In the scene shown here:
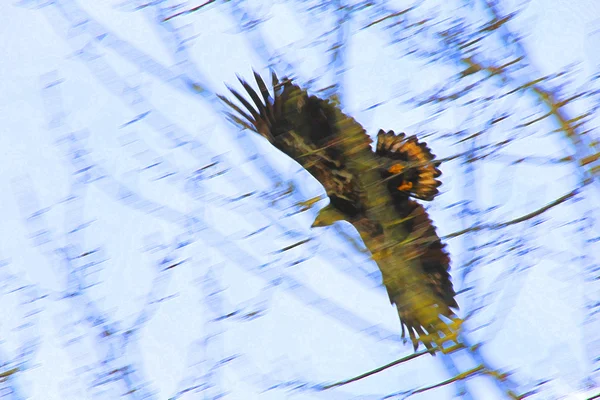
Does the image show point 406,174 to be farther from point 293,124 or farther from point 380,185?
point 380,185

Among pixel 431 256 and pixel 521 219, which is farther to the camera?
pixel 431 256

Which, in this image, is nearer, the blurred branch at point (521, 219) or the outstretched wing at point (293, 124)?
the blurred branch at point (521, 219)

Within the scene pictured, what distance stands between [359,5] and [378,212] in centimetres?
106

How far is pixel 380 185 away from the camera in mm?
3115

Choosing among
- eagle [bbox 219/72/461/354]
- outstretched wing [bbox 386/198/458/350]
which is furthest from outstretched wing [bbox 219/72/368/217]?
outstretched wing [bbox 386/198/458/350]

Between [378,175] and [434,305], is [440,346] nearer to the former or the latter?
[434,305]

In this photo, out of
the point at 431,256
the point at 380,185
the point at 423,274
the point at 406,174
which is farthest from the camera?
the point at 431,256

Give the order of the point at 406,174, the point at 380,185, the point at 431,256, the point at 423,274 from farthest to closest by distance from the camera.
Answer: the point at 431,256, the point at 406,174, the point at 423,274, the point at 380,185

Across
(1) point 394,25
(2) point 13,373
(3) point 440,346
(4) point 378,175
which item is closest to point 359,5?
(1) point 394,25

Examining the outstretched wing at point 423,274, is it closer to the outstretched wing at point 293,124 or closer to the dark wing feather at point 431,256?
the dark wing feather at point 431,256

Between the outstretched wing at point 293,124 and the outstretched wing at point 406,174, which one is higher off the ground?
the outstretched wing at point 293,124

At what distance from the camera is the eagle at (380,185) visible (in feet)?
10.3

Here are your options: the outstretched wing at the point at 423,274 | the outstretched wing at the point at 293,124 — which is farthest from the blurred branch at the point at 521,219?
the outstretched wing at the point at 293,124

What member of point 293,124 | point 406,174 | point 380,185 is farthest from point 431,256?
point 380,185
